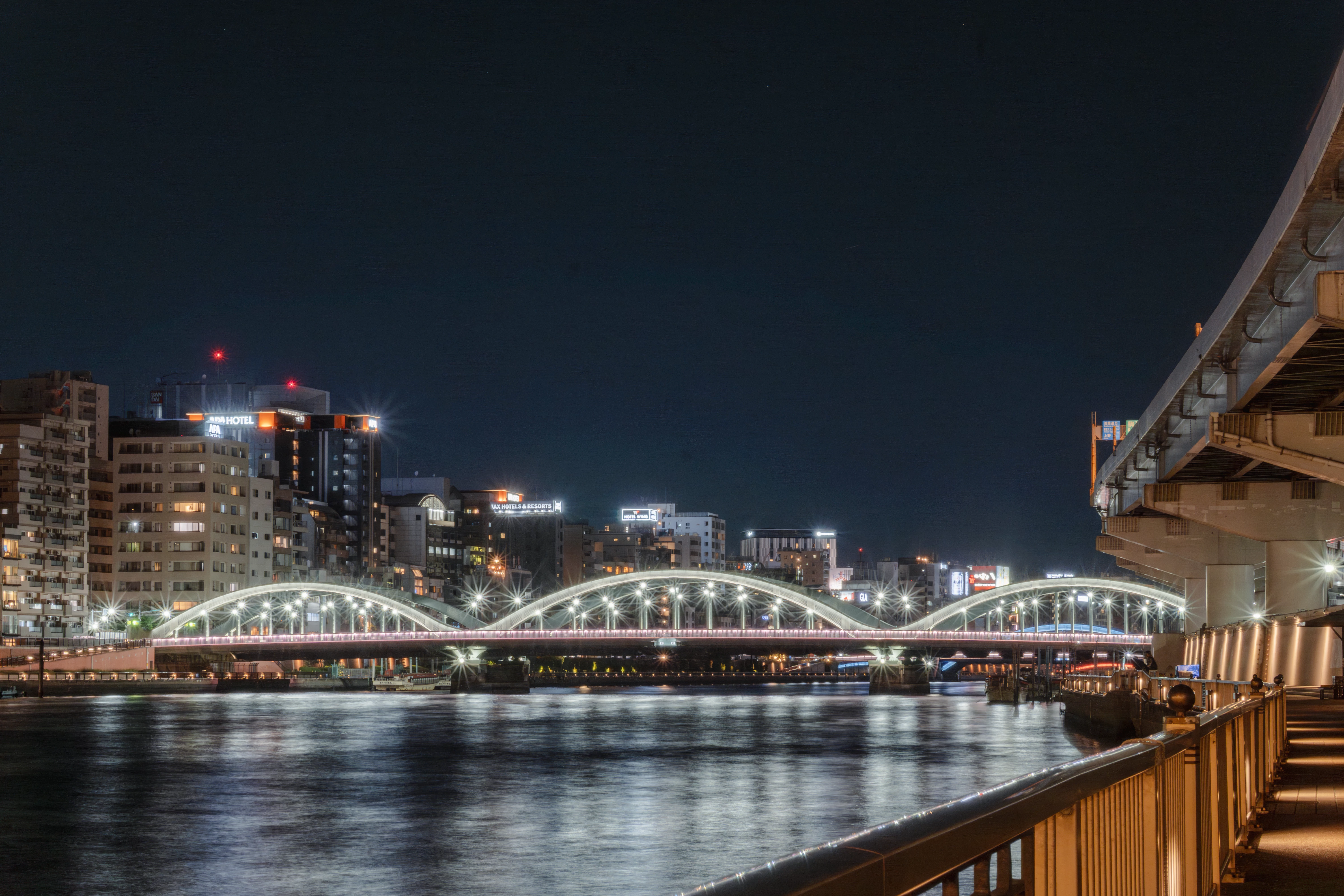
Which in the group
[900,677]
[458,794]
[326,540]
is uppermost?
[326,540]

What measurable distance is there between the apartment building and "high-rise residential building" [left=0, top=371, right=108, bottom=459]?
185 inches

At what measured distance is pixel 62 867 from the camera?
2697 cm

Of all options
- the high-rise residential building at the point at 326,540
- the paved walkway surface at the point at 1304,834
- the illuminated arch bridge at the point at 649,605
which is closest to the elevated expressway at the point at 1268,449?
the paved walkway surface at the point at 1304,834

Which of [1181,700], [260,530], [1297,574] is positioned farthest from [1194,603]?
[260,530]

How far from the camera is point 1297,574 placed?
52562 millimetres

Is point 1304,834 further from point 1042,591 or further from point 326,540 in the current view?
point 326,540

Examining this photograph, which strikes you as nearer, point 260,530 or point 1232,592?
point 1232,592

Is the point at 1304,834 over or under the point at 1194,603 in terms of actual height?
over

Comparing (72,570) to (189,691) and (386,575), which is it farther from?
(386,575)

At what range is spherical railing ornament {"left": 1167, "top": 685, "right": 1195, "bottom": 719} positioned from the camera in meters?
7.73

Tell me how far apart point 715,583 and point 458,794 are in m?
105

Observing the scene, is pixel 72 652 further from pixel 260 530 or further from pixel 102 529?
pixel 260 530

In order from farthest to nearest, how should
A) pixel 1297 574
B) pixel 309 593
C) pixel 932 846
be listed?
pixel 309 593 → pixel 1297 574 → pixel 932 846

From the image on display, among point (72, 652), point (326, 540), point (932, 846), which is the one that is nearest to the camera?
point (932, 846)
